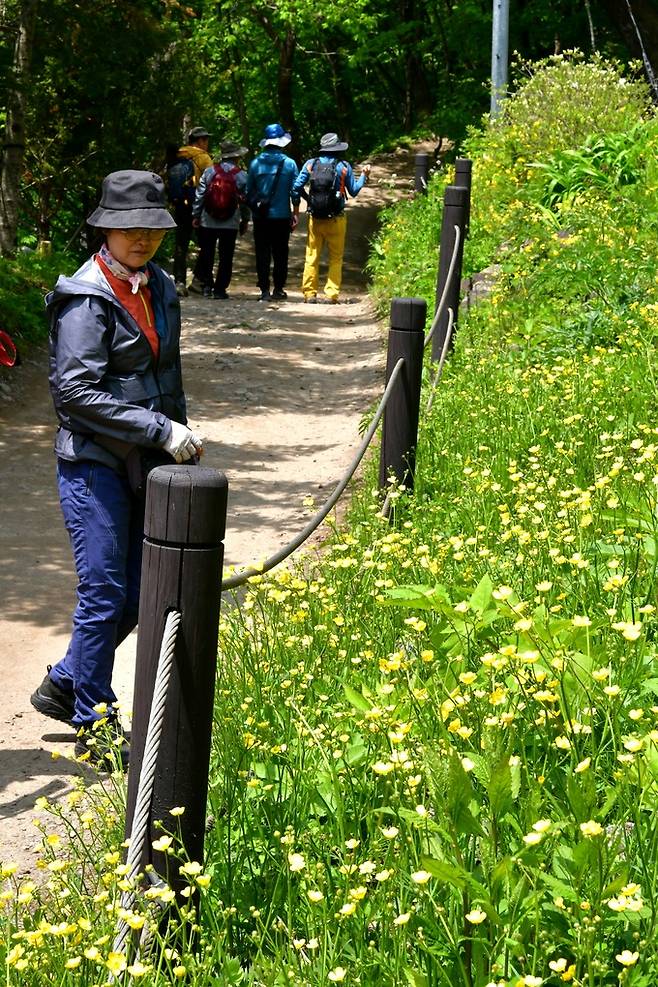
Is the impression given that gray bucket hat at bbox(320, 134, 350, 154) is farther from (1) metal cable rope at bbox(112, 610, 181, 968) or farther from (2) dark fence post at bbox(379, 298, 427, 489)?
(1) metal cable rope at bbox(112, 610, 181, 968)

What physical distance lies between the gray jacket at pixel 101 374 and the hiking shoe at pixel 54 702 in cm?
96

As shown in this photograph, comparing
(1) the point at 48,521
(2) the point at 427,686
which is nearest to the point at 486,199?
(1) the point at 48,521

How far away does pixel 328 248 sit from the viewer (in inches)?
655

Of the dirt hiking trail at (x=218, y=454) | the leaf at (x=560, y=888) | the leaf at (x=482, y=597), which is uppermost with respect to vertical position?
the leaf at (x=482, y=597)

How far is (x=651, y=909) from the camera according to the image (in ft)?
7.63

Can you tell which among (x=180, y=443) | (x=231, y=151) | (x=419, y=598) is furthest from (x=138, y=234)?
(x=231, y=151)

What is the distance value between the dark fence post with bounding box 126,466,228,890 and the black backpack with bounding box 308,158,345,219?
13.6m

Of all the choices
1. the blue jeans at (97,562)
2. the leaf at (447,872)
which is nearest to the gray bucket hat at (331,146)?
the blue jeans at (97,562)

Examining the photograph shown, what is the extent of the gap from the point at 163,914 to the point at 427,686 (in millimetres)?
794

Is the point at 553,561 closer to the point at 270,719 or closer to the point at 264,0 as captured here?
the point at 270,719

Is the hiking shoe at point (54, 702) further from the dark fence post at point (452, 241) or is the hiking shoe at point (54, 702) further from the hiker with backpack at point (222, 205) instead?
the hiker with backpack at point (222, 205)

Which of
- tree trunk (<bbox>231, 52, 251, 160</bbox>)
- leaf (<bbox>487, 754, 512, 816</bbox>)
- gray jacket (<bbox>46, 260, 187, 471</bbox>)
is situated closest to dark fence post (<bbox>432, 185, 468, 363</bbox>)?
gray jacket (<bbox>46, 260, 187, 471</bbox>)

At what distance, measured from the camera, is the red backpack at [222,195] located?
1584cm

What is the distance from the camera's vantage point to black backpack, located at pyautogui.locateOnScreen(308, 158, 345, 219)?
15.8 meters
